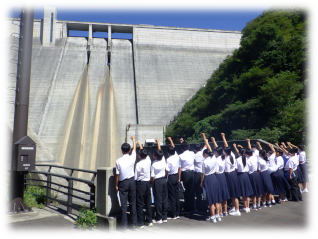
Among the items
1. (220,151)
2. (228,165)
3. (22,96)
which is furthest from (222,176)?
(22,96)

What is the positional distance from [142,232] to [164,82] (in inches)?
1301

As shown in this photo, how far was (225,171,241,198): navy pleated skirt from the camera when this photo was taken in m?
6.28

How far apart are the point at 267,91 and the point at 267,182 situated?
1456 centimetres

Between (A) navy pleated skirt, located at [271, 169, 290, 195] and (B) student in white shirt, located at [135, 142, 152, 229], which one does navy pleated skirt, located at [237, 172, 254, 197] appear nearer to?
(A) navy pleated skirt, located at [271, 169, 290, 195]

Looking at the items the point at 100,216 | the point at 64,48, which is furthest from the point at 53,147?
the point at 100,216

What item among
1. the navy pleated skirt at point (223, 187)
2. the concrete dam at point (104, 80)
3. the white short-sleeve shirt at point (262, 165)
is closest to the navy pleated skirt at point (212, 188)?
the navy pleated skirt at point (223, 187)

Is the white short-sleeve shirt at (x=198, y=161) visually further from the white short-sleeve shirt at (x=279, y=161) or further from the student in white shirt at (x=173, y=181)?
the white short-sleeve shirt at (x=279, y=161)

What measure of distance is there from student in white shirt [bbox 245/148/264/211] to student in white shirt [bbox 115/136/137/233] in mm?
3162

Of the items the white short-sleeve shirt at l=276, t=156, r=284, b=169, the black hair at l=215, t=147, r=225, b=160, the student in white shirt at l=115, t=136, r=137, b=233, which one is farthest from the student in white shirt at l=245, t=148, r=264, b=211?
the student in white shirt at l=115, t=136, r=137, b=233

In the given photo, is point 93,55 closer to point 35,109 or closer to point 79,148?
point 35,109

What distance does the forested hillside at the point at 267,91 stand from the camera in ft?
57.0

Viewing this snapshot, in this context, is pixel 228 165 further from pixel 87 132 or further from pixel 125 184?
pixel 87 132

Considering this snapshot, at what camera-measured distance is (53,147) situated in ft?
88.6

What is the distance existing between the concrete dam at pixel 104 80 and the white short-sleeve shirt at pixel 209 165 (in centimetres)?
2112
